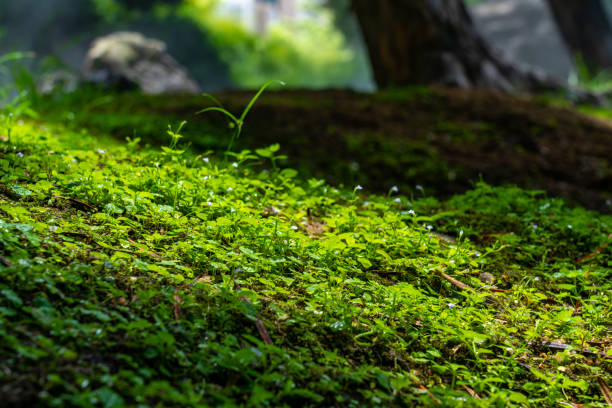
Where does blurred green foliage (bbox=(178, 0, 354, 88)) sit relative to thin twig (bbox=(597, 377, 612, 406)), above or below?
above

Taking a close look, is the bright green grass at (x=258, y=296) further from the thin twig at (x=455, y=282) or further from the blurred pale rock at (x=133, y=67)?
the blurred pale rock at (x=133, y=67)

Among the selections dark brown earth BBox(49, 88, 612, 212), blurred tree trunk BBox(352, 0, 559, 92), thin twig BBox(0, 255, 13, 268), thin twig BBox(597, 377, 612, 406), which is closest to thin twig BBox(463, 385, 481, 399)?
thin twig BBox(597, 377, 612, 406)

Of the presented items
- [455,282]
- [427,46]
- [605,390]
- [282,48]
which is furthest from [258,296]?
[282,48]

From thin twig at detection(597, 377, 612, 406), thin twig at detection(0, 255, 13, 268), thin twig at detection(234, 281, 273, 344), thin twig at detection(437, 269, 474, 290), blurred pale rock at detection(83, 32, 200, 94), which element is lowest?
thin twig at detection(597, 377, 612, 406)

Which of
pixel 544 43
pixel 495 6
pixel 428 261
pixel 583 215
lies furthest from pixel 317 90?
pixel 495 6

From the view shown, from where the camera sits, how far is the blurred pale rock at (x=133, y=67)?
26.5 feet

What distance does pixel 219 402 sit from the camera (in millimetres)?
1415

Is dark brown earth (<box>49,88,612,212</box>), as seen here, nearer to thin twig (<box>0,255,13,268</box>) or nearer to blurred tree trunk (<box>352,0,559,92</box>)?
blurred tree trunk (<box>352,0,559,92</box>)

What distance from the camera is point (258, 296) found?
194 centimetres

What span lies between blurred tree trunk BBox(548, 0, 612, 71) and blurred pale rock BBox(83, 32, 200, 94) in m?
8.60

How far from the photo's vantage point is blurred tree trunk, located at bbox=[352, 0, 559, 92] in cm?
740

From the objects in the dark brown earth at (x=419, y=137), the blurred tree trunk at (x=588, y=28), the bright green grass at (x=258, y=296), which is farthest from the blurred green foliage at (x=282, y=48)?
the bright green grass at (x=258, y=296)

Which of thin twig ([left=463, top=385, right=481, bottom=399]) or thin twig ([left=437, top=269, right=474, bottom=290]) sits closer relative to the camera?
thin twig ([left=463, top=385, right=481, bottom=399])

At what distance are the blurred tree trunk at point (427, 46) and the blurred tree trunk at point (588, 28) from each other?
4.47m
